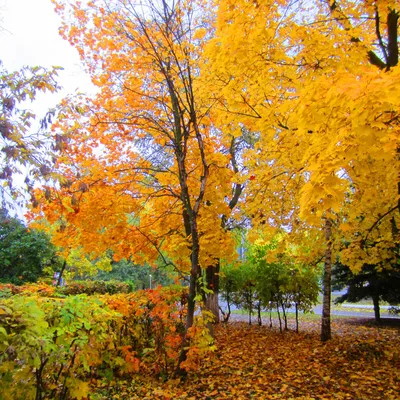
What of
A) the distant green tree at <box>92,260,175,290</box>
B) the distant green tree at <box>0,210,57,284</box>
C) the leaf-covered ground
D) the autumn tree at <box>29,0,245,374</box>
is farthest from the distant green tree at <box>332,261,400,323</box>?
the distant green tree at <box>92,260,175,290</box>

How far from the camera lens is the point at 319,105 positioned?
2525 mm

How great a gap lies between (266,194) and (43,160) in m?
3.45

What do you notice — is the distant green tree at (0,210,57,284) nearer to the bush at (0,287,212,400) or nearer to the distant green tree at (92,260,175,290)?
the distant green tree at (92,260,175,290)

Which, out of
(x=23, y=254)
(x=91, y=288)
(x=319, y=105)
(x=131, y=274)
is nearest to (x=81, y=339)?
(x=319, y=105)

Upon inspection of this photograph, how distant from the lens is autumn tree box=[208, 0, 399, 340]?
232 centimetres

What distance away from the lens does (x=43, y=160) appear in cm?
384

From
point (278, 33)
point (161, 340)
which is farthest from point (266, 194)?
point (161, 340)

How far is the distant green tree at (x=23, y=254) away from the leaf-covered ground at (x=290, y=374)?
9.87m

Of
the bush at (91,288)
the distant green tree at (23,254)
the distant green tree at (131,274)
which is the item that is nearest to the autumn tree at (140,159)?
the bush at (91,288)

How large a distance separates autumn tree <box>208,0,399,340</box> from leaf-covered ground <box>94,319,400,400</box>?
1.04 m

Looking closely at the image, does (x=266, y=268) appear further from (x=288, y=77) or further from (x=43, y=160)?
(x=43, y=160)

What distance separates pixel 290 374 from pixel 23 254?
41.6ft

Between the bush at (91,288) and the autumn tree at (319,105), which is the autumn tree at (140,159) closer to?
the autumn tree at (319,105)

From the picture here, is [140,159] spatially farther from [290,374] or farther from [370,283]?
[370,283]
